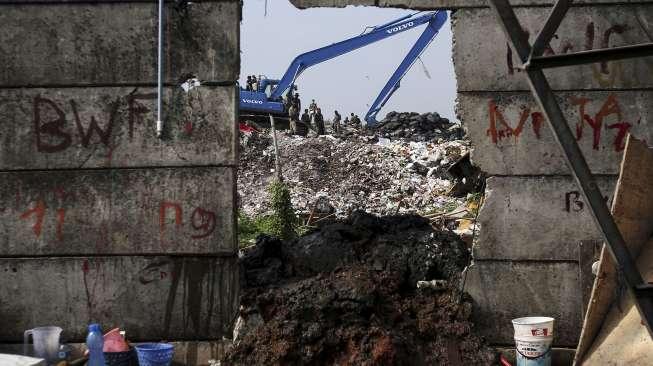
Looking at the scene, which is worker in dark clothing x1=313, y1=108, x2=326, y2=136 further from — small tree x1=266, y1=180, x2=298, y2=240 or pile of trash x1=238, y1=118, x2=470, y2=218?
small tree x1=266, y1=180, x2=298, y2=240

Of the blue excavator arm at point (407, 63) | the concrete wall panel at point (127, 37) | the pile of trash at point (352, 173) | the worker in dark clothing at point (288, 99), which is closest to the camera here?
the concrete wall panel at point (127, 37)

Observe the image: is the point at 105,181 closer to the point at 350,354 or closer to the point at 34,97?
the point at 34,97

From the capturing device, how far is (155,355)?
17.3ft

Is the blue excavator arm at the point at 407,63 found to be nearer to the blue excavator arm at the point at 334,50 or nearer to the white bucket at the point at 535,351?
the blue excavator arm at the point at 334,50

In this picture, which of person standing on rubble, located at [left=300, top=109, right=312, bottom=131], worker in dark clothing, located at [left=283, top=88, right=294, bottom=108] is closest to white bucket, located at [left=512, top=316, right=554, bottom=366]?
person standing on rubble, located at [left=300, top=109, right=312, bottom=131]

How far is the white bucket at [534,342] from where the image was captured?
17.1ft

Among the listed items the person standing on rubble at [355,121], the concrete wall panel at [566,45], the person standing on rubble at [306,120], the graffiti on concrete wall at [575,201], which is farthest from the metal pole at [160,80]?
the person standing on rubble at [355,121]

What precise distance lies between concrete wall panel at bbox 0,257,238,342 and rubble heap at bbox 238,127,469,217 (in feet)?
33.6

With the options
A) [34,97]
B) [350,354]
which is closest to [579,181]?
[350,354]

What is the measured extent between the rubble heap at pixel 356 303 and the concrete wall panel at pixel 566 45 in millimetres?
1297

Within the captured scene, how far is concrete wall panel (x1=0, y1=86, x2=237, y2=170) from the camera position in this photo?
5527 millimetres

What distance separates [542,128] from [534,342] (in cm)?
145

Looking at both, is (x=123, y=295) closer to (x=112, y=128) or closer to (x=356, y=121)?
(x=112, y=128)

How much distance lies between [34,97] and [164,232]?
1.29m
